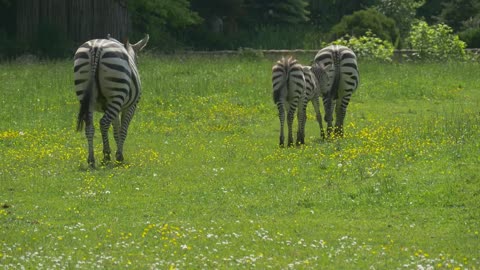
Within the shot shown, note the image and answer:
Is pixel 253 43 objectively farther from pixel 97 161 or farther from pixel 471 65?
pixel 97 161

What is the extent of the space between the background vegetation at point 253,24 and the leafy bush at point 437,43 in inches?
155

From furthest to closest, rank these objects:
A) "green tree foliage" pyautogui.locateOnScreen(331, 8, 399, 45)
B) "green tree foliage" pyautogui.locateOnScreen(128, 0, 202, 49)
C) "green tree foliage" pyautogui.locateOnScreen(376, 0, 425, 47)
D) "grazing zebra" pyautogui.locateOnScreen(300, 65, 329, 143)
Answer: "green tree foliage" pyautogui.locateOnScreen(376, 0, 425, 47) < "green tree foliage" pyautogui.locateOnScreen(128, 0, 202, 49) < "green tree foliage" pyautogui.locateOnScreen(331, 8, 399, 45) < "grazing zebra" pyautogui.locateOnScreen(300, 65, 329, 143)

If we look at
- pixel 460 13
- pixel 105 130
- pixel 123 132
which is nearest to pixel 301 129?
pixel 123 132

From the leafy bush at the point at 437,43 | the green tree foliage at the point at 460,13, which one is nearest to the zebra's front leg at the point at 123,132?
the leafy bush at the point at 437,43

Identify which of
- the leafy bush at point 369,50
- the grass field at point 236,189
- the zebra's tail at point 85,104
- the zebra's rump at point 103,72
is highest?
the zebra's rump at point 103,72

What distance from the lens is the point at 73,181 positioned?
722 inches

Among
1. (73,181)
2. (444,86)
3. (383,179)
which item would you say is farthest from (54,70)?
(383,179)

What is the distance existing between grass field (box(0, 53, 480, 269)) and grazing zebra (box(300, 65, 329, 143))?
68cm

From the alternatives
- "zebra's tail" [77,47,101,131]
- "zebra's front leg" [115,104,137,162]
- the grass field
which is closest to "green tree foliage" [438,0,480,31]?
the grass field

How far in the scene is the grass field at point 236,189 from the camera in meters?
13.1

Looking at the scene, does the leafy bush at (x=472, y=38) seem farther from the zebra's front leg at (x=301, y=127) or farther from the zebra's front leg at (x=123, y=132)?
the zebra's front leg at (x=123, y=132)

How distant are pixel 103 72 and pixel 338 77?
6.49 metres

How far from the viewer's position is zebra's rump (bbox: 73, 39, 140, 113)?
65.3ft

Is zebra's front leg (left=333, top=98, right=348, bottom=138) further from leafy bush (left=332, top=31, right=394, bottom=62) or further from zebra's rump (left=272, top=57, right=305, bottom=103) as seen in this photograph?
leafy bush (left=332, top=31, right=394, bottom=62)
